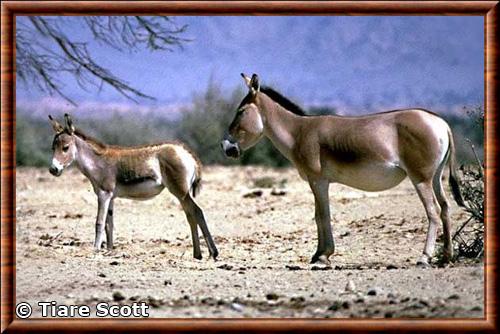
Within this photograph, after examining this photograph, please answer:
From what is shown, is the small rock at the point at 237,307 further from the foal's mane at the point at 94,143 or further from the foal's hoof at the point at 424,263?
the foal's mane at the point at 94,143

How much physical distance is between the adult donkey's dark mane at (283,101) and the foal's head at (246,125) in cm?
20

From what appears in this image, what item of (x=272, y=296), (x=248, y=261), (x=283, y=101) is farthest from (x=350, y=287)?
(x=283, y=101)

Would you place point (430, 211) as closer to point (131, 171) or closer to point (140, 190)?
point (140, 190)

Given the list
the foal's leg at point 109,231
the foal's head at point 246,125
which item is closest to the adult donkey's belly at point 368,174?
the foal's head at point 246,125

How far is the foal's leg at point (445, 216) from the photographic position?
11.4 m

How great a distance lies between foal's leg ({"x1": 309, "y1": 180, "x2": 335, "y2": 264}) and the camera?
12.0 meters

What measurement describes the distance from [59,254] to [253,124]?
3.45 m

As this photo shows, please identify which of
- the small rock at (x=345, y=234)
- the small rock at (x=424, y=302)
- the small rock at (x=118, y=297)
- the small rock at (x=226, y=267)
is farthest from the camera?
the small rock at (x=345, y=234)

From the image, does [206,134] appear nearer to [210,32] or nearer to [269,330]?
[269,330]

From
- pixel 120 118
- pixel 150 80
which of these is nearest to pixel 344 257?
pixel 120 118

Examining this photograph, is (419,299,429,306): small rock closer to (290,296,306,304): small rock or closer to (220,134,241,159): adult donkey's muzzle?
(290,296,306,304): small rock

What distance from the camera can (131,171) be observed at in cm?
1448

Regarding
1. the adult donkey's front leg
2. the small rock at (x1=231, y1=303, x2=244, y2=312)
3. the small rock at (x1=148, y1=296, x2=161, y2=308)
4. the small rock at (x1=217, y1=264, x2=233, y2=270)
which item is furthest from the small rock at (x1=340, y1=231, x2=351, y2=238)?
the small rock at (x1=231, y1=303, x2=244, y2=312)

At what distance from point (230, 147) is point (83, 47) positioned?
2.87m
